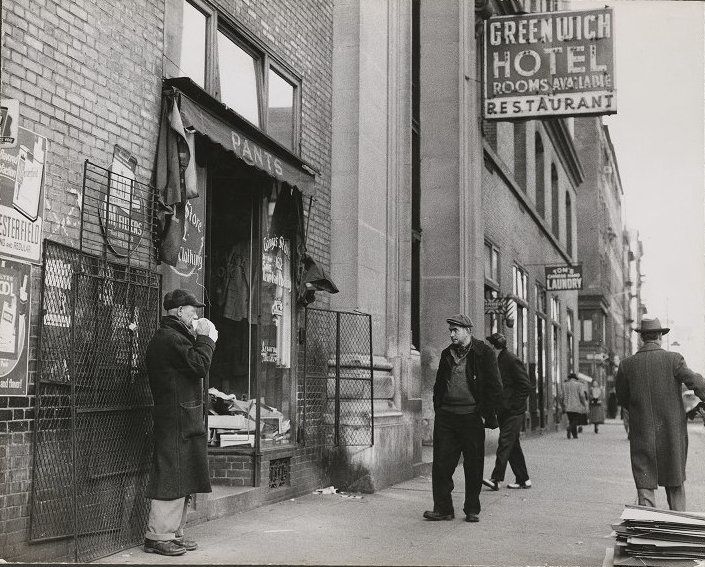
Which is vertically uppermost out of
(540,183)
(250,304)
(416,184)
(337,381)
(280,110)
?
(540,183)

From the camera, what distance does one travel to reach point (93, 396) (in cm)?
643

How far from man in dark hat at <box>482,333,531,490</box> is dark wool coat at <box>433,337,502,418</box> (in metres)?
2.79

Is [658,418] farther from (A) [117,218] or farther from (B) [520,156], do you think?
(B) [520,156]

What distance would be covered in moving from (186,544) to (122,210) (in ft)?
8.48

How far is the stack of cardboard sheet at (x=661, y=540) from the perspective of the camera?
493 centimetres

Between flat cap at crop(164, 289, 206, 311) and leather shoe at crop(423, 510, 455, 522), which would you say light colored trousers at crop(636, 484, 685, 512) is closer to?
leather shoe at crop(423, 510, 455, 522)

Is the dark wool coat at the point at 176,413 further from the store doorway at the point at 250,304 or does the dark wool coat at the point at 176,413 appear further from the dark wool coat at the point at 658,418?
the dark wool coat at the point at 658,418

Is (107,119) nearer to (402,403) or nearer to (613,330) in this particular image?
(402,403)

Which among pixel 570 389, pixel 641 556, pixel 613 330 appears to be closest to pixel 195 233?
pixel 641 556

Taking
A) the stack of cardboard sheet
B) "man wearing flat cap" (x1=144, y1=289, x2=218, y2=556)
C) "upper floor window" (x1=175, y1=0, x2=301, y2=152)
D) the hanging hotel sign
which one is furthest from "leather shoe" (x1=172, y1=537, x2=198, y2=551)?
the hanging hotel sign

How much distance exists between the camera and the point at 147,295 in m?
7.16

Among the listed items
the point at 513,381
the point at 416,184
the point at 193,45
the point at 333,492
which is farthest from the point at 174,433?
the point at 416,184

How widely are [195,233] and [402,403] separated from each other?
16.3 ft

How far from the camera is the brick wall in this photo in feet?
18.9
